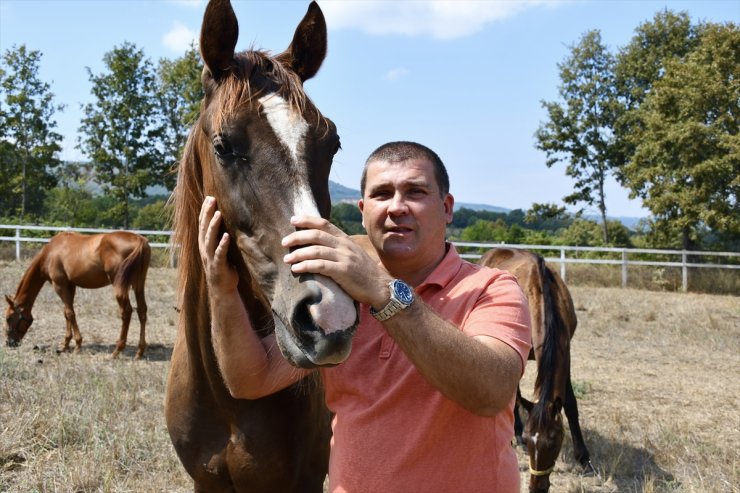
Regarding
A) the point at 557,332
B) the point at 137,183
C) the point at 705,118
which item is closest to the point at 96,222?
the point at 137,183

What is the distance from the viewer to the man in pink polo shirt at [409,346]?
4.65 feet

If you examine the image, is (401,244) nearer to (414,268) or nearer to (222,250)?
(414,268)

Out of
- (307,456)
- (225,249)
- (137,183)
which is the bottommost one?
(307,456)

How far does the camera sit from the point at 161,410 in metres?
5.51

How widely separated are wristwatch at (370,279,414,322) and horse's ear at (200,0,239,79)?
1.11 m

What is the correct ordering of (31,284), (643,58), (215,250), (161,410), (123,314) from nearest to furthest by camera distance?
1. (215,250)
2. (161,410)
3. (123,314)
4. (31,284)
5. (643,58)

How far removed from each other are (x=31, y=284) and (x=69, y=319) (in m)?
1.44

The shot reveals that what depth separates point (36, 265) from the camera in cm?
990

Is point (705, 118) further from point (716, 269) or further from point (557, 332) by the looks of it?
point (557, 332)

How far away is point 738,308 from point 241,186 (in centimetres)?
1576

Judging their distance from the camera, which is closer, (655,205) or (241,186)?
(241,186)

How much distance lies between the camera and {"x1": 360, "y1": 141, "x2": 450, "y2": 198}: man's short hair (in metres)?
1.86

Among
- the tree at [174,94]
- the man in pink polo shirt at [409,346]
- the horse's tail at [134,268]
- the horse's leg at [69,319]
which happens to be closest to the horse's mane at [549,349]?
the man in pink polo shirt at [409,346]

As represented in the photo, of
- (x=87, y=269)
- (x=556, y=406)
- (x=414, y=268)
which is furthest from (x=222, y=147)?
(x=87, y=269)
